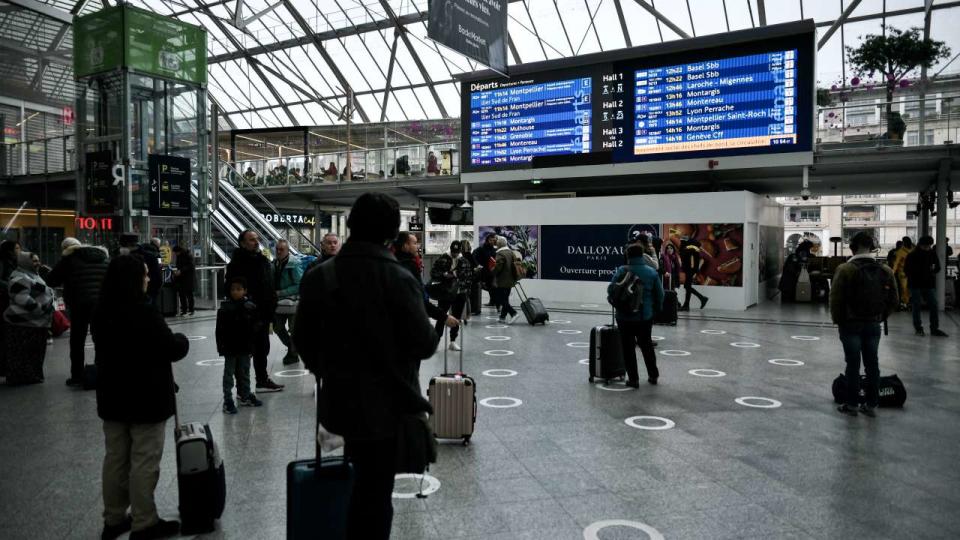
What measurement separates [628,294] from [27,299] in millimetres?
6789

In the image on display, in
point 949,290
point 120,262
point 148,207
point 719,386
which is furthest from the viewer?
point 949,290

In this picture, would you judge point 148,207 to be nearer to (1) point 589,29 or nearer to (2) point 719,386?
(2) point 719,386

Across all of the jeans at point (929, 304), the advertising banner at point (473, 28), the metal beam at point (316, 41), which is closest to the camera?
the advertising banner at point (473, 28)

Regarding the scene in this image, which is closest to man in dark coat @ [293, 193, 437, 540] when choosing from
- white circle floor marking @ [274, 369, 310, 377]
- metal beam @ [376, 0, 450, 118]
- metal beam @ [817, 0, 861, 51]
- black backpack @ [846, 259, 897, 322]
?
black backpack @ [846, 259, 897, 322]

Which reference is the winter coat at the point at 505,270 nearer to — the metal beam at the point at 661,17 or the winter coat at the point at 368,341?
the winter coat at the point at 368,341

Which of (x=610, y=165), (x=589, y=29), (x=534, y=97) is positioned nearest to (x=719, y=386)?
(x=610, y=165)

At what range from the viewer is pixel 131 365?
3.44 m

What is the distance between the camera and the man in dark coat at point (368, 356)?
2514 millimetres

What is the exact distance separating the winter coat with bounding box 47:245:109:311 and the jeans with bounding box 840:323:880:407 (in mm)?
7975

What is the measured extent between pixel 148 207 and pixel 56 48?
20.5 ft

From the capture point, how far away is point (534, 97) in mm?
17281

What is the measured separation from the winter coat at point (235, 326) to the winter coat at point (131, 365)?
2711 mm

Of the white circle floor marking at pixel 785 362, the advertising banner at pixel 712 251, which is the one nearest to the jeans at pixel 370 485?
the white circle floor marking at pixel 785 362

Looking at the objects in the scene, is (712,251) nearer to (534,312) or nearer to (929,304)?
(929,304)
